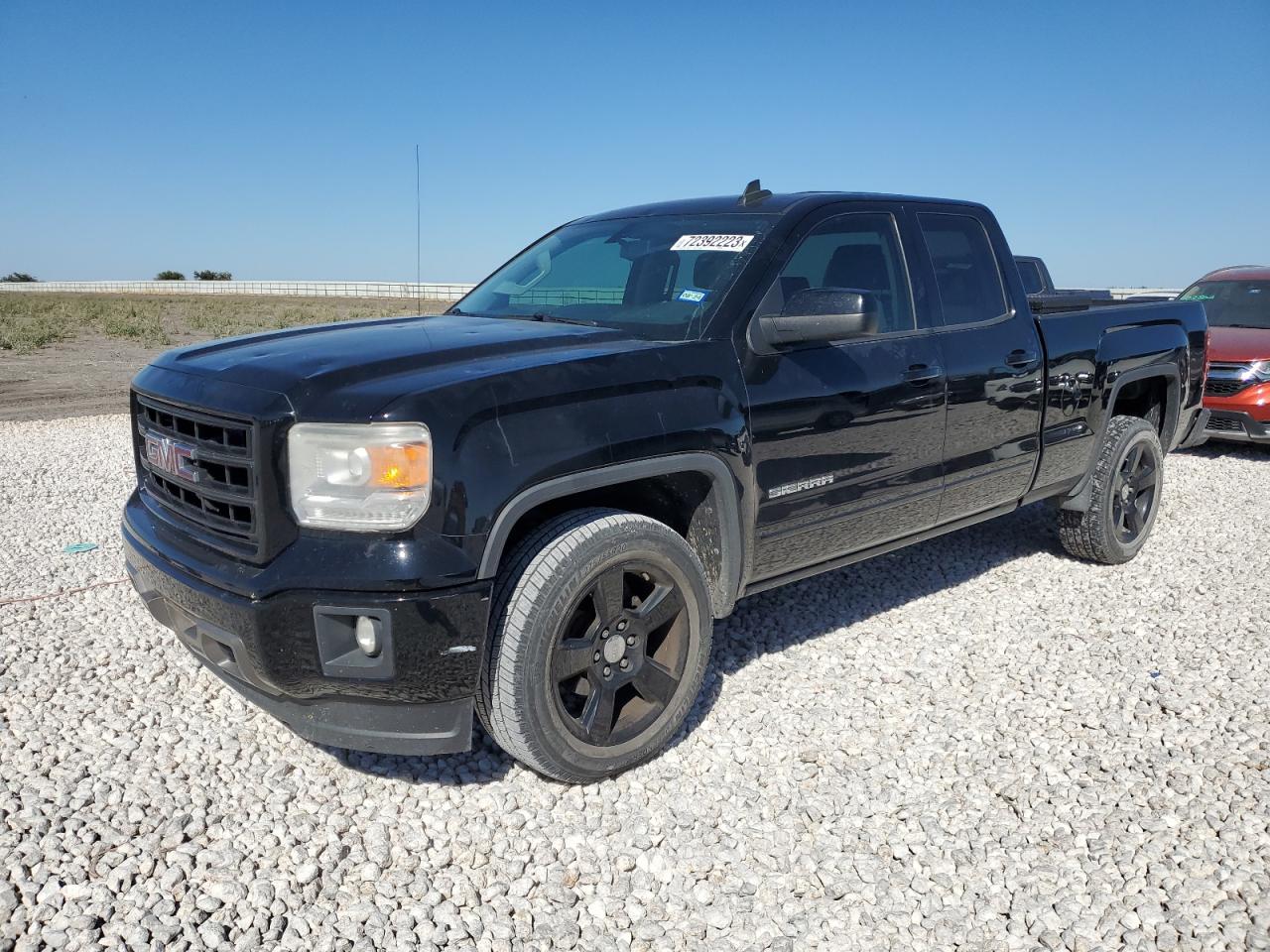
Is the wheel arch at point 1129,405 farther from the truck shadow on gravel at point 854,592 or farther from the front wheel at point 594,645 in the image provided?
the front wheel at point 594,645

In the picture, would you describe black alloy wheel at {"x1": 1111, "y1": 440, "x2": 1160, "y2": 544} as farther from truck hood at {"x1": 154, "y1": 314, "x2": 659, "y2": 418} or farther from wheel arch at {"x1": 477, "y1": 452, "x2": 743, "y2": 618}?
truck hood at {"x1": 154, "y1": 314, "x2": 659, "y2": 418}

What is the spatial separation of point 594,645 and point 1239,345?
8.90 meters

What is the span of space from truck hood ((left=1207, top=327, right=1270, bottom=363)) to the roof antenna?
6.71 meters

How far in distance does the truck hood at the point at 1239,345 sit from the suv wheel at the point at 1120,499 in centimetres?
395

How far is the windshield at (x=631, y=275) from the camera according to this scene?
11.5 ft

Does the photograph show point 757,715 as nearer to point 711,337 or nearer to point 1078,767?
point 1078,767

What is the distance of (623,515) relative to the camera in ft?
9.98

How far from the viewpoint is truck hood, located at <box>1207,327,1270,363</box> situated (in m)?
9.00

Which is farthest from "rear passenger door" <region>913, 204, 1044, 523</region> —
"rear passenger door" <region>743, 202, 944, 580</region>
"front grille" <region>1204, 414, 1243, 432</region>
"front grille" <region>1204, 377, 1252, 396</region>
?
"front grille" <region>1204, 414, 1243, 432</region>

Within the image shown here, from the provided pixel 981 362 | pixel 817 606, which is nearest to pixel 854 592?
pixel 817 606

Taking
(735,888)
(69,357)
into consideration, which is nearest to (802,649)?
(735,888)

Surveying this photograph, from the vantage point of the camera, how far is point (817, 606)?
4875mm

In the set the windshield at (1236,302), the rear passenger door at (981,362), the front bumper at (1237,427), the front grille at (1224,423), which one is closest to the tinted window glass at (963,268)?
the rear passenger door at (981,362)

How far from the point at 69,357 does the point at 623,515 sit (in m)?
19.3
